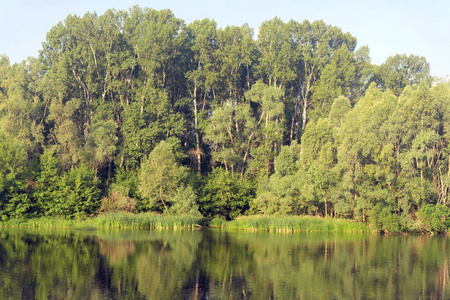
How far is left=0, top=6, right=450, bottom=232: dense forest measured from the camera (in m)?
65.1

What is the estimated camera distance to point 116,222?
62.6 m

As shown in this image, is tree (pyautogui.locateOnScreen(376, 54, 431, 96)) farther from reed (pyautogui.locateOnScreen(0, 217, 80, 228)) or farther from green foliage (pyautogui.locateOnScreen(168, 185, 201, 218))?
reed (pyautogui.locateOnScreen(0, 217, 80, 228))

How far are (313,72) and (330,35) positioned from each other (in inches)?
326

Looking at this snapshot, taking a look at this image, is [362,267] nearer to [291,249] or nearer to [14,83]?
[291,249]

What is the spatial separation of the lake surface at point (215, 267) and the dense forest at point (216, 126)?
1302cm

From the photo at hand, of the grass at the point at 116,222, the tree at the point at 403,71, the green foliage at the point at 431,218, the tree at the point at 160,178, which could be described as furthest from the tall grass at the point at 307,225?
the tree at the point at 403,71

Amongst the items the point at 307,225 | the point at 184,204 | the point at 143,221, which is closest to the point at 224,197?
the point at 184,204

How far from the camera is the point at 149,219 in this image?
209 ft

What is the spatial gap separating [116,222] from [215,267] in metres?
31.4

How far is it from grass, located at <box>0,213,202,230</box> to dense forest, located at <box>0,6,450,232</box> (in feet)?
4.97

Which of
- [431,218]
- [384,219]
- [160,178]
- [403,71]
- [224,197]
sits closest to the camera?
[384,219]

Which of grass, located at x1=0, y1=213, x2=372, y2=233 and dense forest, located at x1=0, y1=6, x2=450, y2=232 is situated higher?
dense forest, located at x1=0, y1=6, x2=450, y2=232

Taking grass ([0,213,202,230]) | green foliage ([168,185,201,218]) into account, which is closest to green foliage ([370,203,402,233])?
green foliage ([168,185,201,218])

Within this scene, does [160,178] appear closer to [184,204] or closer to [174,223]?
[184,204]
